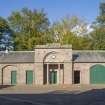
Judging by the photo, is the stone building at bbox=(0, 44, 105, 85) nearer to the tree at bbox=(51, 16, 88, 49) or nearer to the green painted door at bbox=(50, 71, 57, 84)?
the green painted door at bbox=(50, 71, 57, 84)

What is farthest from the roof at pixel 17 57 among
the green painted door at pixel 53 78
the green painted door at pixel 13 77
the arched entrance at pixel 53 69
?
the green painted door at pixel 53 78

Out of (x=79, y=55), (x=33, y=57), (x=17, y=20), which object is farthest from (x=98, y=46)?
(x=17, y=20)

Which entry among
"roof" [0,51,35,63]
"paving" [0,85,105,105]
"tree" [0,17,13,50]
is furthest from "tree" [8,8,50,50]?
"paving" [0,85,105,105]

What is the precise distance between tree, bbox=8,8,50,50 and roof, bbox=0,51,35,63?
592 inches

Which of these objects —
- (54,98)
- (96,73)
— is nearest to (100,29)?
(96,73)

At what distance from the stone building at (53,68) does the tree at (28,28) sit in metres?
17.8

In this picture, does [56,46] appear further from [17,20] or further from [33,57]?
[17,20]

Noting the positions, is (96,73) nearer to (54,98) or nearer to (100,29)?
(100,29)

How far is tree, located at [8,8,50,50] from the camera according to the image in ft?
267

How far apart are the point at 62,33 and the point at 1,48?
13766 millimetres

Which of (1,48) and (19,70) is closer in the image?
(19,70)

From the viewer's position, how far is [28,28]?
8369 centimetres

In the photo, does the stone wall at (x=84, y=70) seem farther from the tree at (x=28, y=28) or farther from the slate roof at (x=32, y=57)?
the tree at (x=28, y=28)

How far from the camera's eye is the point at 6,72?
62.7 meters
